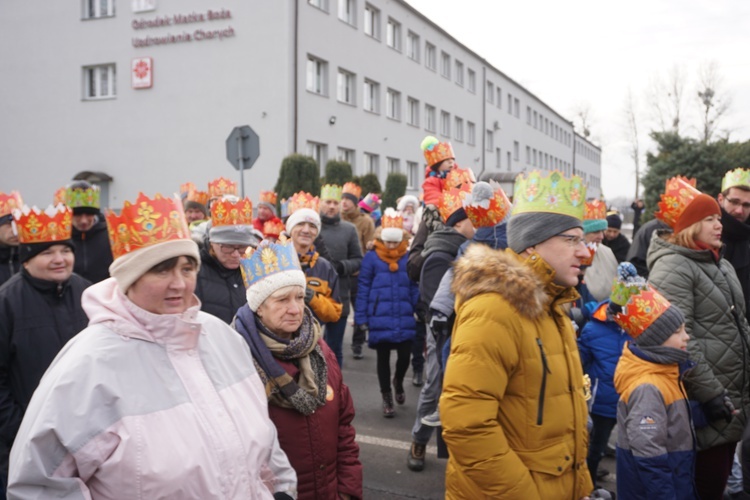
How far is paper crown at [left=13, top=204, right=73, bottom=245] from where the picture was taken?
3.85m

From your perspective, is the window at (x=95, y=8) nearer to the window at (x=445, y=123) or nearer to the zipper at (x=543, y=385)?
the window at (x=445, y=123)

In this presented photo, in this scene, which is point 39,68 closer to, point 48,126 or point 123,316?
point 48,126

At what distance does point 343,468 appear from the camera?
312 cm

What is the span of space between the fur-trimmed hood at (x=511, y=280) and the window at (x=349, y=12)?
25.7m

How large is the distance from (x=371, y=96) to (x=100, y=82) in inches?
460

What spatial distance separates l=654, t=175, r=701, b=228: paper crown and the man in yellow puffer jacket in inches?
78.1

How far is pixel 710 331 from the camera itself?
3.95 metres

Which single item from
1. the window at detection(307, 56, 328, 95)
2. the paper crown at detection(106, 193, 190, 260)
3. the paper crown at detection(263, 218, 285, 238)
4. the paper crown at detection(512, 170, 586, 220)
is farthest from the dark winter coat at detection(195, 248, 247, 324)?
the window at detection(307, 56, 328, 95)

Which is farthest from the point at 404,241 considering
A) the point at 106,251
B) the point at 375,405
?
the point at 106,251

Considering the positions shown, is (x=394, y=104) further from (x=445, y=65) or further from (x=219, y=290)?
(x=219, y=290)

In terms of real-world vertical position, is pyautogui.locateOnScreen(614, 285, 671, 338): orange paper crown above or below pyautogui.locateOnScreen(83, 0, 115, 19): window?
below

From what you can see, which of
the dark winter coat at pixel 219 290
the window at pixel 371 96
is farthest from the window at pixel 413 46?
the dark winter coat at pixel 219 290

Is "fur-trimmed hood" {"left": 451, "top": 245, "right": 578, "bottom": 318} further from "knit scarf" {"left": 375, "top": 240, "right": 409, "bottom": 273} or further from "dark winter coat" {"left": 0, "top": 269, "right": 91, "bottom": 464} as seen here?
"knit scarf" {"left": 375, "top": 240, "right": 409, "bottom": 273}

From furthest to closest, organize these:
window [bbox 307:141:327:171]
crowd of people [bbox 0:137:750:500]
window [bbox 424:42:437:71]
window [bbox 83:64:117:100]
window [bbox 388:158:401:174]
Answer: window [bbox 424:42:437:71] < window [bbox 388:158:401:174] < window [bbox 83:64:117:100] < window [bbox 307:141:327:171] < crowd of people [bbox 0:137:750:500]
